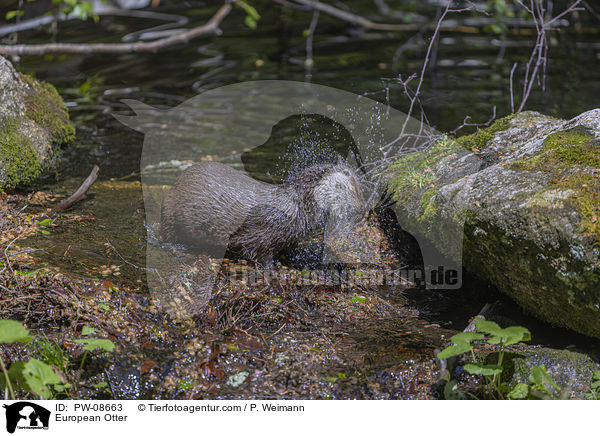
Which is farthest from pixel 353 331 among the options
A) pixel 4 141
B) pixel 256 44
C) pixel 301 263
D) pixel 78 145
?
pixel 256 44

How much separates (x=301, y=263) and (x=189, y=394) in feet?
5.93

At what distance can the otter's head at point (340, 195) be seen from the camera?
4977mm

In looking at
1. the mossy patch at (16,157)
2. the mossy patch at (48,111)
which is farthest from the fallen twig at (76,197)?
the mossy patch at (48,111)

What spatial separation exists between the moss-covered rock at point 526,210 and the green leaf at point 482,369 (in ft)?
2.75

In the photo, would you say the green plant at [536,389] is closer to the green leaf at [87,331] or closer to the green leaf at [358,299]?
the green leaf at [358,299]

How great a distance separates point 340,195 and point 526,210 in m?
1.59

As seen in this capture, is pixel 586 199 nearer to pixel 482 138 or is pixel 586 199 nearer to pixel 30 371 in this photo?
pixel 482 138

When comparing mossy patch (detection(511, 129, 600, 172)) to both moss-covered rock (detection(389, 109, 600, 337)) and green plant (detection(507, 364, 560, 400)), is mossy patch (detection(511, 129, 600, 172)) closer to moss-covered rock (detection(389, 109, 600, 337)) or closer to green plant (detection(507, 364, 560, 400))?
moss-covered rock (detection(389, 109, 600, 337))

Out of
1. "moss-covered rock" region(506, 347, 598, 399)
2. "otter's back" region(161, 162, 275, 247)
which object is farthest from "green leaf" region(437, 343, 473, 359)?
"otter's back" region(161, 162, 275, 247)

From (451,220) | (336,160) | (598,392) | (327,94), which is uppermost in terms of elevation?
(327,94)

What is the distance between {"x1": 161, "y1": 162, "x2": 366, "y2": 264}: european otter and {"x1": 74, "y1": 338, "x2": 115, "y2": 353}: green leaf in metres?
1.64

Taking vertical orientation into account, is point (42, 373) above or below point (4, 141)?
below

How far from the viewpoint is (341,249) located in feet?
17.3
